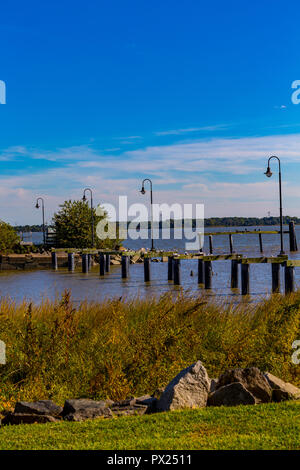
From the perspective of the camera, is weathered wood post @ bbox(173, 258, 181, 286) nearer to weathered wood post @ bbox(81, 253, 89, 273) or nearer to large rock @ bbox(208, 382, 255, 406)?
weathered wood post @ bbox(81, 253, 89, 273)

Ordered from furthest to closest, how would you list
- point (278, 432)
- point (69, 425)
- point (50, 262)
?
point (50, 262) < point (69, 425) < point (278, 432)

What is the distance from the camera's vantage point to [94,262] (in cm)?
4769

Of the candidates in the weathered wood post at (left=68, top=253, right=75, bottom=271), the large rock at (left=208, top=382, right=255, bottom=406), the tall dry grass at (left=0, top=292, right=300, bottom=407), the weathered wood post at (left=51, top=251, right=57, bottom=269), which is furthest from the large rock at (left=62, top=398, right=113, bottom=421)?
the weathered wood post at (left=51, top=251, right=57, bottom=269)

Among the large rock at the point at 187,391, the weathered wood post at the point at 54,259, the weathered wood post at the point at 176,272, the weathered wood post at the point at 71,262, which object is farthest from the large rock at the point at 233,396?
the weathered wood post at the point at 54,259

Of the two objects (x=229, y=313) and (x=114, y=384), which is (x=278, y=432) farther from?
(x=229, y=313)

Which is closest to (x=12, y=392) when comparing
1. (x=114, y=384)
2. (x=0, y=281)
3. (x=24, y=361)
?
(x=24, y=361)

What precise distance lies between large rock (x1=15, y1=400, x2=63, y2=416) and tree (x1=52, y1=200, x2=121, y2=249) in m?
41.8

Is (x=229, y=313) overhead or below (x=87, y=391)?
overhead

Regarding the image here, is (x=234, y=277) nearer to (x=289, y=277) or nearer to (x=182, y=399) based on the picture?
(x=289, y=277)

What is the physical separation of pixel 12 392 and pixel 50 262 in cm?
3727

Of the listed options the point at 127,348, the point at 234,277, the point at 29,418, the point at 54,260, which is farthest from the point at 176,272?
the point at 29,418

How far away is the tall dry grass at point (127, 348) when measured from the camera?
8.48 meters

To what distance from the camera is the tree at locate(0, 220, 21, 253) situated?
4709 cm
